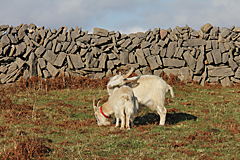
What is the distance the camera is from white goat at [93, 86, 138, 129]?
8.70m

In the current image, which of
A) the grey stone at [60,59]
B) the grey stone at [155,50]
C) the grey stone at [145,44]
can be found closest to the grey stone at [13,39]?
the grey stone at [60,59]

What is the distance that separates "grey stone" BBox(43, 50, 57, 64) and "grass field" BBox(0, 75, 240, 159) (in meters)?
1.88

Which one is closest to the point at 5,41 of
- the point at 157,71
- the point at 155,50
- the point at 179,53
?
the point at 155,50

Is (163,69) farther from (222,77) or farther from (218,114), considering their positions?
(218,114)

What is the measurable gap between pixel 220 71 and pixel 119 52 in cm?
711

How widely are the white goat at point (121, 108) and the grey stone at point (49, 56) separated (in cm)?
950

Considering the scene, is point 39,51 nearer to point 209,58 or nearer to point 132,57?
point 132,57

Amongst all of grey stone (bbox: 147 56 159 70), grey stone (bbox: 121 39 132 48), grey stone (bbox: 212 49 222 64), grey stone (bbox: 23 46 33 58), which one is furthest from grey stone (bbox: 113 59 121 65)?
grey stone (bbox: 212 49 222 64)

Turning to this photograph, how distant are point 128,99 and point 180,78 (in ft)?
34.4

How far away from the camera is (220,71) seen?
740 inches

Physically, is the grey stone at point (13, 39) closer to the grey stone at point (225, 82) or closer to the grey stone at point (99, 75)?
the grey stone at point (99, 75)

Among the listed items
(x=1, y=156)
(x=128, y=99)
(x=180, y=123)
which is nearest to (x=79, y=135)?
Result: (x=128, y=99)

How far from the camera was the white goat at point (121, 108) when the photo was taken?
8695 millimetres

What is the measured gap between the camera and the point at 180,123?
10055mm
